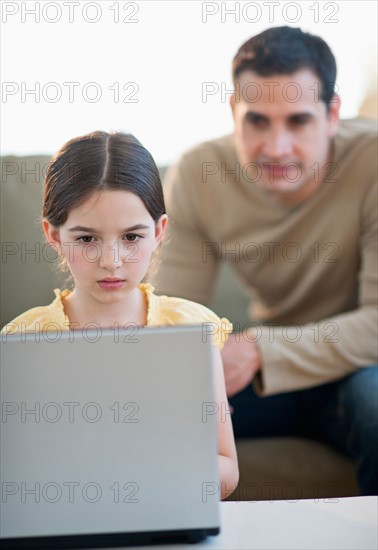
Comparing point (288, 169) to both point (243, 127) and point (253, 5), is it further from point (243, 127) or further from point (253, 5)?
point (253, 5)

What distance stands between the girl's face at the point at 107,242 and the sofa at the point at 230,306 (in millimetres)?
329

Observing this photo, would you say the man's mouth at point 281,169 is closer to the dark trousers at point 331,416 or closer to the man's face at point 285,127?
the man's face at point 285,127

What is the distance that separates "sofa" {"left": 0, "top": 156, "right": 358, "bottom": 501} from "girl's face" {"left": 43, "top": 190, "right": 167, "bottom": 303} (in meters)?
0.33

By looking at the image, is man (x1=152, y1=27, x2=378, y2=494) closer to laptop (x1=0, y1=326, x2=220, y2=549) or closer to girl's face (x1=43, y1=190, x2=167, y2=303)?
girl's face (x1=43, y1=190, x2=167, y2=303)

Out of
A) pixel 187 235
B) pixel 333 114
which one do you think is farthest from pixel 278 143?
pixel 187 235

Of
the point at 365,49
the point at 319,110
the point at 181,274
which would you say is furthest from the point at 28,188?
the point at 365,49

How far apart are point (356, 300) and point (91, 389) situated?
1079mm

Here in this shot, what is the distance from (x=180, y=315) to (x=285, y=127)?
0.74m

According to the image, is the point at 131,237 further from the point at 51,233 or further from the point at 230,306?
the point at 230,306

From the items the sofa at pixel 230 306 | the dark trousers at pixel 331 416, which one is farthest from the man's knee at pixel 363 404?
the sofa at pixel 230 306

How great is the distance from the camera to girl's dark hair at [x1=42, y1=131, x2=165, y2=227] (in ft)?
2.89

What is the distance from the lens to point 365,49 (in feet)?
Answer: 6.38

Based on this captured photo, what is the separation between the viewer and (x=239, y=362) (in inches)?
58.7

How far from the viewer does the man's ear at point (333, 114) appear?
161 centimetres
